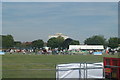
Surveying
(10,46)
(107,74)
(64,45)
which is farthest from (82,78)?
(64,45)

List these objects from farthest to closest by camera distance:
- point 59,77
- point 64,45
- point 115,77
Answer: point 64,45, point 115,77, point 59,77

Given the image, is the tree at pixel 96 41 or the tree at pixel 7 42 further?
the tree at pixel 96 41

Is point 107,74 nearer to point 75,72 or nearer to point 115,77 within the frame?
point 115,77

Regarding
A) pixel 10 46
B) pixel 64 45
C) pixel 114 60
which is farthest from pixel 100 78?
pixel 64 45

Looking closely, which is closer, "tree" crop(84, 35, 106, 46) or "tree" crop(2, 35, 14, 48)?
"tree" crop(2, 35, 14, 48)

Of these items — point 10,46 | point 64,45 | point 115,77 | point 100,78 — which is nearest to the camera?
point 100,78

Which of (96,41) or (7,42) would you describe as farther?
(96,41)

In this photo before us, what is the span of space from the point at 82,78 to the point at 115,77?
2449 mm

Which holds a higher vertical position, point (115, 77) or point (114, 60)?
point (114, 60)

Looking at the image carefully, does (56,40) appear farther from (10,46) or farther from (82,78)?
(82,78)

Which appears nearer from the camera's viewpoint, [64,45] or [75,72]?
[75,72]

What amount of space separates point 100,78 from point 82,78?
3.39ft

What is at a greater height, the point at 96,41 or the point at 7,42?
the point at 96,41

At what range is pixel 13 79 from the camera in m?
14.2
